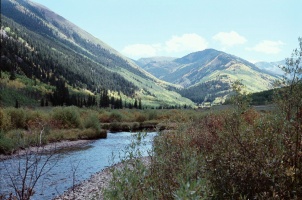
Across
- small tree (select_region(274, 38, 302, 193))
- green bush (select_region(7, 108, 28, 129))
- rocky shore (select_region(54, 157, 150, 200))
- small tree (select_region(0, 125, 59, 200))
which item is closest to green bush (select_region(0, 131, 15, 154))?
small tree (select_region(0, 125, 59, 200))

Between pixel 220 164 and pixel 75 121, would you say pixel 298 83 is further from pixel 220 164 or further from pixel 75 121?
pixel 75 121

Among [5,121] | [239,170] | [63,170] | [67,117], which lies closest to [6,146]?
[63,170]

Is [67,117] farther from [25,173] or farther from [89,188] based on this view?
[25,173]

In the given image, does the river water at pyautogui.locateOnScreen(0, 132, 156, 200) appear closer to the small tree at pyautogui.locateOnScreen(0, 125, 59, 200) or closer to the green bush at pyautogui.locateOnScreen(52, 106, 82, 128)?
the small tree at pyautogui.locateOnScreen(0, 125, 59, 200)

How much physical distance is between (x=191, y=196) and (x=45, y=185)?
57.2 ft

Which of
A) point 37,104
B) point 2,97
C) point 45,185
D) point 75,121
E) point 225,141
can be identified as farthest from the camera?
point 37,104

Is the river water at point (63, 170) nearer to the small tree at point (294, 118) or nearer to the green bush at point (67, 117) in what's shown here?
the small tree at point (294, 118)

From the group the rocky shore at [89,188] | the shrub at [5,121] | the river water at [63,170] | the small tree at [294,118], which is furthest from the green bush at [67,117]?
the small tree at [294,118]

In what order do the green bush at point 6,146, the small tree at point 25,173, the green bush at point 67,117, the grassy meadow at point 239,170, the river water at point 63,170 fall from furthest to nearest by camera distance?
the green bush at point 67,117, the green bush at point 6,146, the river water at point 63,170, the small tree at point 25,173, the grassy meadow at point 239,170

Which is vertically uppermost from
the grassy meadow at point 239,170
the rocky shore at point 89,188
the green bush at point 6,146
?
the grassy meadow at point 239,170

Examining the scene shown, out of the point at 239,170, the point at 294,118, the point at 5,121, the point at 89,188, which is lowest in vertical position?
the point at 89,188

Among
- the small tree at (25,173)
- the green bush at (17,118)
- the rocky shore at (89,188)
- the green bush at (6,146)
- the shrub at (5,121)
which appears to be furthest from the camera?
the green bush at (17,118)

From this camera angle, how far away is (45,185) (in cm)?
1906

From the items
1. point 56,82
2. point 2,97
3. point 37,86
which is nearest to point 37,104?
point 2,97
